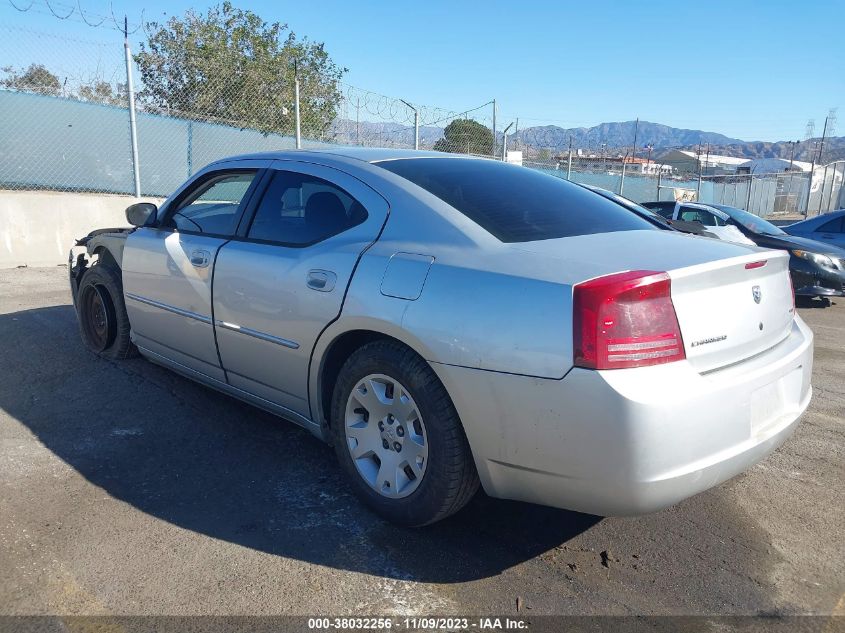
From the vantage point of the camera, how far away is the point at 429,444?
2.63m

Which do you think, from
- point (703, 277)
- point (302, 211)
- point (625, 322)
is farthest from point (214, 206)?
point (703, 277)

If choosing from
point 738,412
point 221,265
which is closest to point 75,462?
point 221,265

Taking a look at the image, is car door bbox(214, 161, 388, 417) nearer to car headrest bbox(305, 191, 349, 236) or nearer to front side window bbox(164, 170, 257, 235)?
car headrest bbox(305, 191, 349, 236)

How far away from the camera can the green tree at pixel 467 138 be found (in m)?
15.6

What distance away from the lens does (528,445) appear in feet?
7.80

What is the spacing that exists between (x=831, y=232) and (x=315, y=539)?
10543mm

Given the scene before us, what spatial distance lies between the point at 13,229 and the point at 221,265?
7088 millimetres

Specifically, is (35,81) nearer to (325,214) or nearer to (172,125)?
(172,125)

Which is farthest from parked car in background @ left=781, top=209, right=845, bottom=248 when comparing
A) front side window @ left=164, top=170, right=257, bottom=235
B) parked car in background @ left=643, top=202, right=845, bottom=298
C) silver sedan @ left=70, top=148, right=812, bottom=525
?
front side window @ left=164, top=170, right=257, bottom=235

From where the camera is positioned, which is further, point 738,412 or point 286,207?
point 286,207

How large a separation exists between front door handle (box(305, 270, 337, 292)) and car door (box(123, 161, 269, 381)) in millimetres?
830

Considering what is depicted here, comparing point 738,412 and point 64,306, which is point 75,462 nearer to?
point 738,412

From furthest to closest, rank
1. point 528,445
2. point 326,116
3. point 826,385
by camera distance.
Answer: point 326,116 → point 826,385 → point 528,445

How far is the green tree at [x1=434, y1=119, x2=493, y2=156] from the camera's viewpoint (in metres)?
15.6
